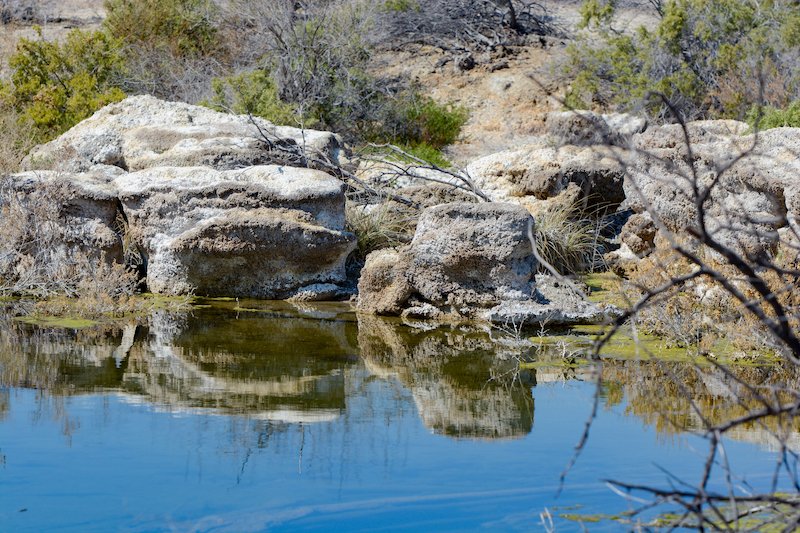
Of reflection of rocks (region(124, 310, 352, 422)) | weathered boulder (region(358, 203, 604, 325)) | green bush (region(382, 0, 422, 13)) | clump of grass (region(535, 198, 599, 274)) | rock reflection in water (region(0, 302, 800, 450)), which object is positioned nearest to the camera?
rock reflection in water (region(0, 302, 800, 450))

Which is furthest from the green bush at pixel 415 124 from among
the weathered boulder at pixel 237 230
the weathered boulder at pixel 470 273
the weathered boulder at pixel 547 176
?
the weathered boulder at pixel 470 273

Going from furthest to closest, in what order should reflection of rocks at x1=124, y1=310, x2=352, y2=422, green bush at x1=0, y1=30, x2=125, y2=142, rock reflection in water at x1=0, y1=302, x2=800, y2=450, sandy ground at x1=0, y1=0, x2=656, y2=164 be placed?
1. sandy ground at x1=0, y1=0, x2=656, y2=164
2. green bush at x1=0, y1=30, x2=125, y2=142
3. reflection of rocks at x1=124, y1=310, x2=352, y2=422
4. rock reflection in water at x1=0, y1=302, x2=800, y2=450

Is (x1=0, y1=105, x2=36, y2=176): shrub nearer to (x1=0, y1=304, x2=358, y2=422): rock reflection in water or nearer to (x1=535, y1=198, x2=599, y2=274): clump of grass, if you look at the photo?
(x1=0, y1=304, x2=358, y2=422): rock reflection in water

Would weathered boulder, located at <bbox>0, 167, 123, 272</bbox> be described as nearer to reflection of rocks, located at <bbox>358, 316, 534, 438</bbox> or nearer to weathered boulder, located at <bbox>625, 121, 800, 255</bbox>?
reflection of rocks, located at <bbox>358, 316, 534, 438</bbox>

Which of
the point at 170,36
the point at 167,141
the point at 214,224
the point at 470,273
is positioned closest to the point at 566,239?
the point at 470,273

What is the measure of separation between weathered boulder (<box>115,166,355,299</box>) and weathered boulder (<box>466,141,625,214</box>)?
107 inches

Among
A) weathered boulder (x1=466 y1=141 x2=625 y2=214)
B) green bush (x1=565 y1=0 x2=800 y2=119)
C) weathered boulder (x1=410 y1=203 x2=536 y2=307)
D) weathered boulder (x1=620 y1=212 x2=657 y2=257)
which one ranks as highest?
green bush (x1=565 y1=0 x2=800 y2=119)

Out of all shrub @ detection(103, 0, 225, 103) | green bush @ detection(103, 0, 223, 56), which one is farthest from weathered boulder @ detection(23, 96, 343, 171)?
green bush @ detection(103, 0, 223, 56)

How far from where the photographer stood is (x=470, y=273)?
9.65 m

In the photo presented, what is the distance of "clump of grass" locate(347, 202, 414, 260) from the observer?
11.5 m

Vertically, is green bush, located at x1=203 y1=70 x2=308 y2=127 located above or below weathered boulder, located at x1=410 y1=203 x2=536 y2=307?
above

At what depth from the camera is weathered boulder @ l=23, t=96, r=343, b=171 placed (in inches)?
450

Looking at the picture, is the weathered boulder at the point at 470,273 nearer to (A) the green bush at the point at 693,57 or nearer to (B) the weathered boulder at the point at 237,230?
(B) the weathered boulder at the point at 237,230

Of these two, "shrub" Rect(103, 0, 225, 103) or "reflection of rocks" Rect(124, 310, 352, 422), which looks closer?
"reflection of rocks" Rect(124, 310, 352, 422)
